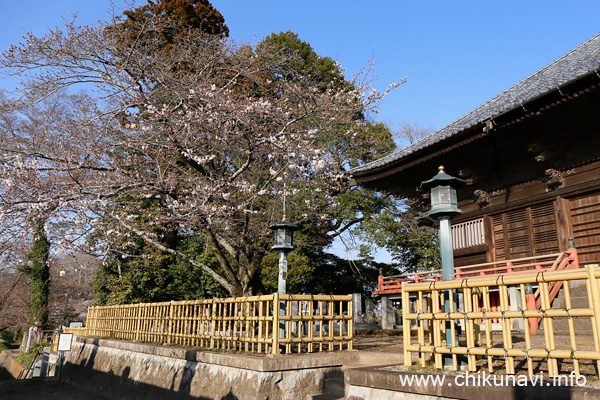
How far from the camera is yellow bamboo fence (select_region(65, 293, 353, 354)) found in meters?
6.59

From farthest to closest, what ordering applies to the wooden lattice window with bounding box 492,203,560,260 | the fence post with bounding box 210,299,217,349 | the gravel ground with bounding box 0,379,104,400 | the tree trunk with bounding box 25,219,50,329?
the tree trunk with bounding box 25,219,50,329 → the gravel ground with bounding box 0,379,104,400 → the wooden lattice window with bounding box 492,203,560,260 → the fence post with bounding box 210,299,217,349

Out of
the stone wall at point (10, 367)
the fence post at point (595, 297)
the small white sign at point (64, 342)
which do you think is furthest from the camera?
the stone wall at point (10, 367)

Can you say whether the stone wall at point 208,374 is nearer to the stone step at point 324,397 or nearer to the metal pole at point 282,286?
the stone step at point 324,397

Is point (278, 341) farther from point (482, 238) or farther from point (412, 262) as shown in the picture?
point (412, 262)

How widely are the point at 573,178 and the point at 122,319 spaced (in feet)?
40.1

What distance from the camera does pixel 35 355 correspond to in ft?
65.6

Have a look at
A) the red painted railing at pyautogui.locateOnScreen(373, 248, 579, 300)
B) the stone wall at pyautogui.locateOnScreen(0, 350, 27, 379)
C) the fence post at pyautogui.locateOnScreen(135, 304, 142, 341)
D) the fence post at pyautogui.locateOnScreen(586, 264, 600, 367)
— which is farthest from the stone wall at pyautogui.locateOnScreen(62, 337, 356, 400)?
→ the stone wall at pyautogui.locateOnScreen(0, 350, 27, 379)

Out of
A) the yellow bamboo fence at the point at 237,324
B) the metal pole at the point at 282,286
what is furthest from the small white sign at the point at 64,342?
the metal pole at the point at 282,286

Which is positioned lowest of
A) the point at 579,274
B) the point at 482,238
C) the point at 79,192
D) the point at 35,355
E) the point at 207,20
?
the point at 35,355

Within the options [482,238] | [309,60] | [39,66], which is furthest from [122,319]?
[309,60]

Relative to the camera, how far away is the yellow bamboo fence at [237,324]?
659 cm

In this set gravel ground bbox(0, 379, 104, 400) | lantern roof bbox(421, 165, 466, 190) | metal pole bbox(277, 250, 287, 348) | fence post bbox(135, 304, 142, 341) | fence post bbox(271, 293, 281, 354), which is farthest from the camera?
fence post bbox(135, 304, 142, 341)

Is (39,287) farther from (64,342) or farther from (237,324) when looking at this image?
(237,324)

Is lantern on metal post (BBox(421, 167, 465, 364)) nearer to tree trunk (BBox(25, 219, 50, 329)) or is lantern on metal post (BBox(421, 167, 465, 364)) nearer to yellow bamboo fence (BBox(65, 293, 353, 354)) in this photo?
yellow bamboo fence (BBox(65, 293, 353, 354))
